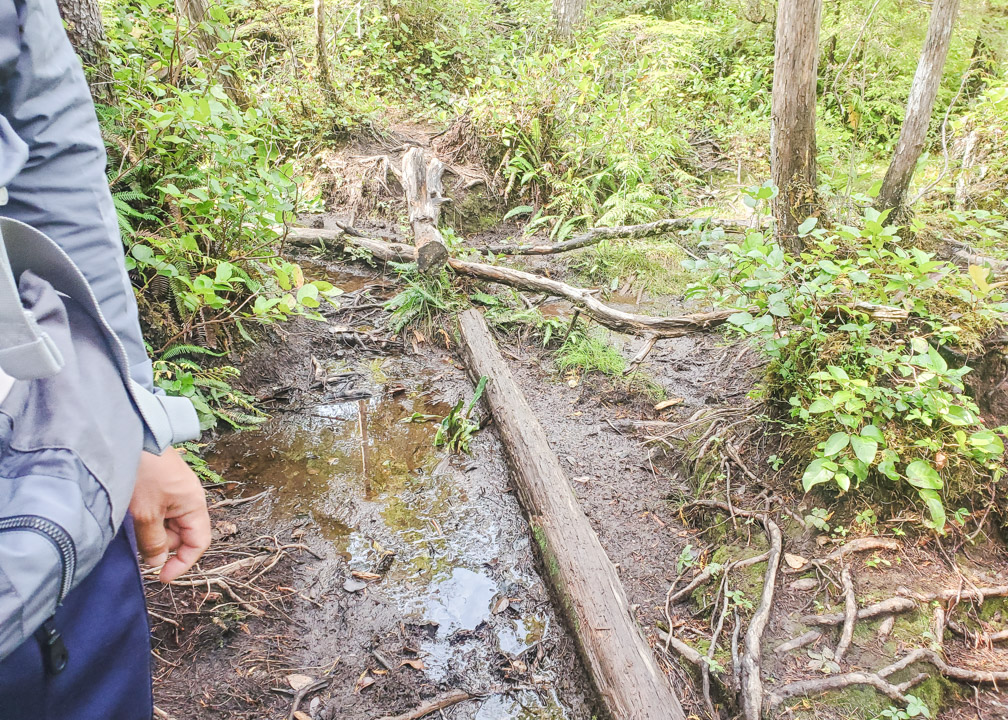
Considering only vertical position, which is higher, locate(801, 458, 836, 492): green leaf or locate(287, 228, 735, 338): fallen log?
locate(801, 458, 836, 492): green leaf

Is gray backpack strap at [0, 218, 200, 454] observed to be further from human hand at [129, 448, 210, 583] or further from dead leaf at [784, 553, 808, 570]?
dead leaf at [784, 553, 808, 570]

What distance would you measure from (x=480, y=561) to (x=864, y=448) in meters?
2.06

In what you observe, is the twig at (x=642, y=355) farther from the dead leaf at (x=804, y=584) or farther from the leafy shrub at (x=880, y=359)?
the dead leaf at (x=804, y=584)

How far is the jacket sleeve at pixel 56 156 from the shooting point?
39.1 inches

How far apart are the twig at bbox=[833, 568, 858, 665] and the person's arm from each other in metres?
2.60

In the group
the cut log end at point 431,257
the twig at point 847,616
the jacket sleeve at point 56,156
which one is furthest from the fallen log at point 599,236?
the jacket sleeve at point 56,156

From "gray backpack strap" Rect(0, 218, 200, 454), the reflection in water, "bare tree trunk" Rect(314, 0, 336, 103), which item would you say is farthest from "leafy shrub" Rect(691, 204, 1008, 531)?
"bare tree trunk" Rect(314, 0, 336, 103)

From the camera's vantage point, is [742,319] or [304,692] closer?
[304,692]

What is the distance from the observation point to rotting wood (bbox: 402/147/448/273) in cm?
563

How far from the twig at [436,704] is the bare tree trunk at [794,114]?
3809 millimetres

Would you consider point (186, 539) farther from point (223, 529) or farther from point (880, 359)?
point (880, 359)

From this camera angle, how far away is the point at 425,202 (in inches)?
269

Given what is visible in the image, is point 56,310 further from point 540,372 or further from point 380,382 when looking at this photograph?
point 540,372

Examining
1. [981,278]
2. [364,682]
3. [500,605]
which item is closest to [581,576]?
[500,605]
